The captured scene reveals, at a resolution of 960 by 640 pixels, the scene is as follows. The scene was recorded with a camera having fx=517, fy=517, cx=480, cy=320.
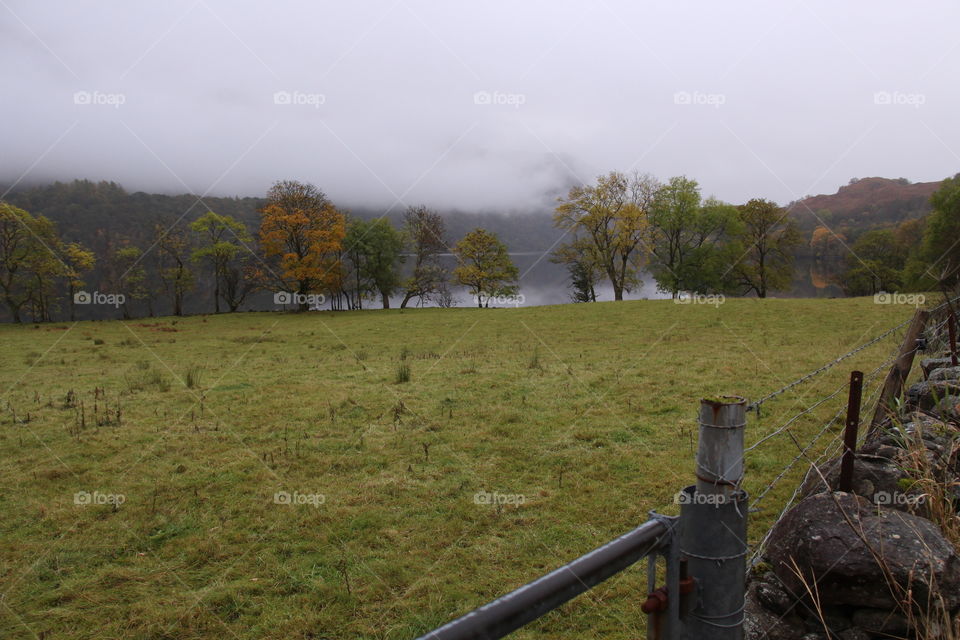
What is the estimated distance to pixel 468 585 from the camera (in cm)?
507

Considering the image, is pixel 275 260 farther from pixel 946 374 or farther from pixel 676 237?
pixel 946 374

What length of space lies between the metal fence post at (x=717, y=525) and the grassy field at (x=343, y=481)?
2575 millimetres

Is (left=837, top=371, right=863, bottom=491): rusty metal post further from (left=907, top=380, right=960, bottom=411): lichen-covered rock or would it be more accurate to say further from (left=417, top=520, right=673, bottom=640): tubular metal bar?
(left=907, top=380, right=960, bottom=411): lichen-covered rock

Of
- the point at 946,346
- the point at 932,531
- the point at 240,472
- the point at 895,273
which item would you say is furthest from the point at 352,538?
the point at 895,273

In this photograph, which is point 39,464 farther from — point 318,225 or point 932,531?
point 318,225

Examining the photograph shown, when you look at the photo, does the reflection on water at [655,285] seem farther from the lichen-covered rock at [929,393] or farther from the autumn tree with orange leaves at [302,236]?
the lichen-covered rock at [929,393]

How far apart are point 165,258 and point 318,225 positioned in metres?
19.5

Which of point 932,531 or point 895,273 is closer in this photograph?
point 932,531

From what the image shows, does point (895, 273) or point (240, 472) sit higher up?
point (895, 273)

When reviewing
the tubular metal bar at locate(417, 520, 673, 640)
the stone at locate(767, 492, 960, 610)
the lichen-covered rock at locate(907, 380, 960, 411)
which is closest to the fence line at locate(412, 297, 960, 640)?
the tubular metal bar at locate(417, 520, 673, 640)

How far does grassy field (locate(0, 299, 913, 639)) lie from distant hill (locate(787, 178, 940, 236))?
82732 millimetres

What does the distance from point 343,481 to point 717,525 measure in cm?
649

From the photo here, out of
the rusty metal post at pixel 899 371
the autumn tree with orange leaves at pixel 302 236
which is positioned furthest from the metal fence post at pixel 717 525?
the autumn tree with orange leaves at pixel 302 236

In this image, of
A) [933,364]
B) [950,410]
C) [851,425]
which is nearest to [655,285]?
[933,364]
